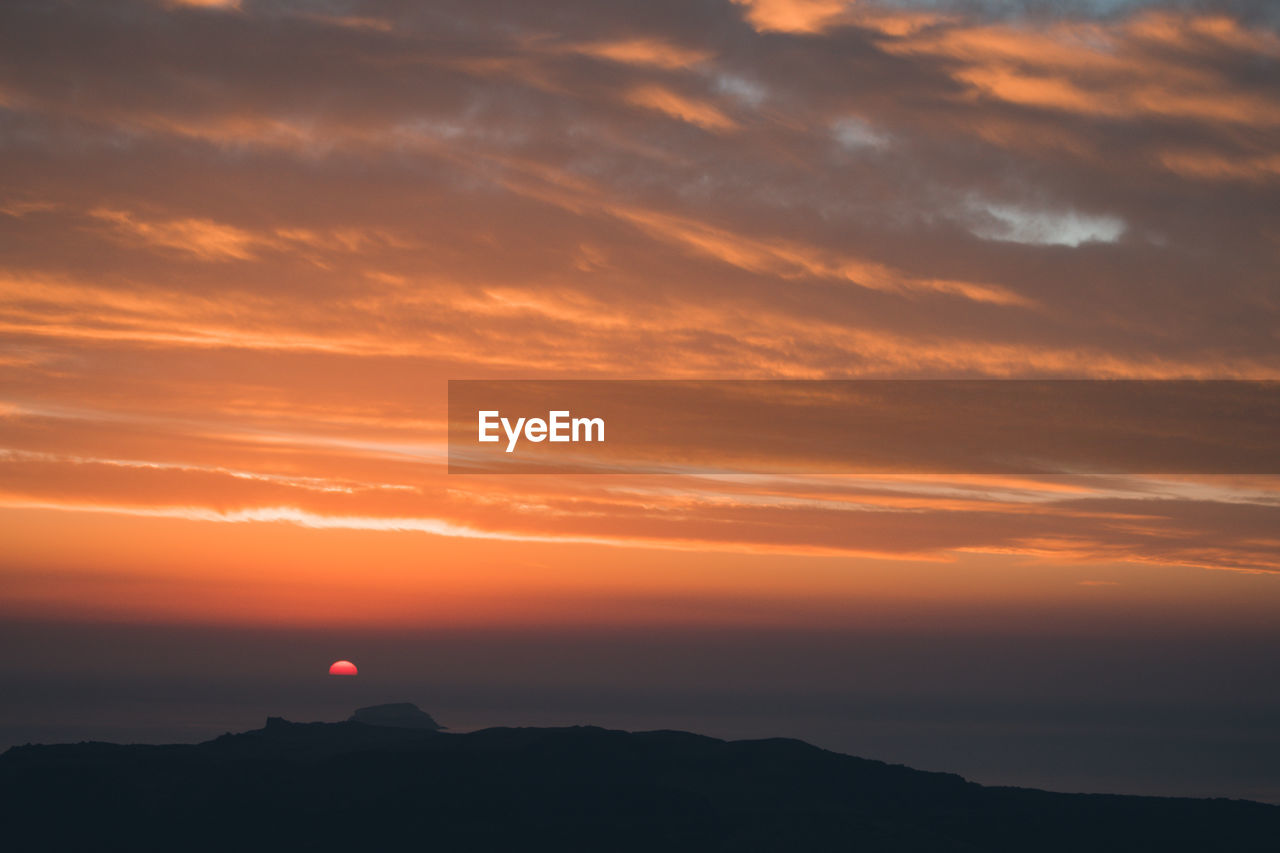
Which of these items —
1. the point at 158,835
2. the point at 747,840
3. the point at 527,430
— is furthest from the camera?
the point at 747,840

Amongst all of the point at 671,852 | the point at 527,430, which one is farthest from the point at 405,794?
the point at 527,430

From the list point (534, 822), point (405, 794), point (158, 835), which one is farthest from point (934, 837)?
point (158, 835)

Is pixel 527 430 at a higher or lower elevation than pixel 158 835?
higher

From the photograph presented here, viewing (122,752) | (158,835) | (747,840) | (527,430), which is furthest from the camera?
(122,752)

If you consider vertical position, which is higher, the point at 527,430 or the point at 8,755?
the point at 527,430

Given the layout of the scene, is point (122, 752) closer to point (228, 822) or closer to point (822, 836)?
point (228, 822)

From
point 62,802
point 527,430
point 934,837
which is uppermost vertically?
point 527,430

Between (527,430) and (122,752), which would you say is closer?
(527,430)

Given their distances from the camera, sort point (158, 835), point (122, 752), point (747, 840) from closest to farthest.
Answer: point (158, 835)
point (747, 840)
point (122, 752)

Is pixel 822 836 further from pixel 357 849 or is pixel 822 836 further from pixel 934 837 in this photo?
pixel 357 849
